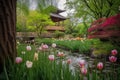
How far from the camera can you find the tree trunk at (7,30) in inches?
105

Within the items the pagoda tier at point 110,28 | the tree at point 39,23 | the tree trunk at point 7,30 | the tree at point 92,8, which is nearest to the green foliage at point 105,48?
the pagoda tier at point 110,28

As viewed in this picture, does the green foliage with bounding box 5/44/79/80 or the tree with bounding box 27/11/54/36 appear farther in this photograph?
the tree with bounding box 27/11/54/36

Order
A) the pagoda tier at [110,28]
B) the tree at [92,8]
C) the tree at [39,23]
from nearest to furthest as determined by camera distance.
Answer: the pagoda tier at [110,28] < the tree at [92,8] < the tree at [39,23]

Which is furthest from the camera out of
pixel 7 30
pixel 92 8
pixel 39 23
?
pixel 39 23

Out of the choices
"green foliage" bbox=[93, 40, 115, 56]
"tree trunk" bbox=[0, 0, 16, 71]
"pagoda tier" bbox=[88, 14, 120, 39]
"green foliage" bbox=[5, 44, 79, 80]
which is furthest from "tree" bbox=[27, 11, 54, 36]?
"green foliage" bbox=[5, 44, 79, 80]

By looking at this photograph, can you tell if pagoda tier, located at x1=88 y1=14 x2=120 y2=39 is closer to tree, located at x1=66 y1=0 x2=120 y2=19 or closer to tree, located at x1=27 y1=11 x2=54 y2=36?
tree, located at x1=66 y1=0 x2=120 y2=19

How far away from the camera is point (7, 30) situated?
2.73m

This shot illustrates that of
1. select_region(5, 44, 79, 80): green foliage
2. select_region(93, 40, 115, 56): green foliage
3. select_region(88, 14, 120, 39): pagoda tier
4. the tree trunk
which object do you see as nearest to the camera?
select_region(5, 44, 79, 80): green foliage

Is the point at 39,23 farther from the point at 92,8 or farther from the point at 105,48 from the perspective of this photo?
the point at 105,48

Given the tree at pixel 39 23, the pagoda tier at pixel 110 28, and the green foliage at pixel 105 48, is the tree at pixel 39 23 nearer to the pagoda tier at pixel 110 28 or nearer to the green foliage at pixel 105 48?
the green foliage at pixel 105 48

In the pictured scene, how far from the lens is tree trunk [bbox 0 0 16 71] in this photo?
8.72 ft

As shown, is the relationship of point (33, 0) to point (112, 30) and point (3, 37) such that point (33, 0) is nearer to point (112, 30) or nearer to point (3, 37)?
point (3, 37)

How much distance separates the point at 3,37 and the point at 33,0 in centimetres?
64

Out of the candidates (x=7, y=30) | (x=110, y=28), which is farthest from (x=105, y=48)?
(x=7, y=30)
